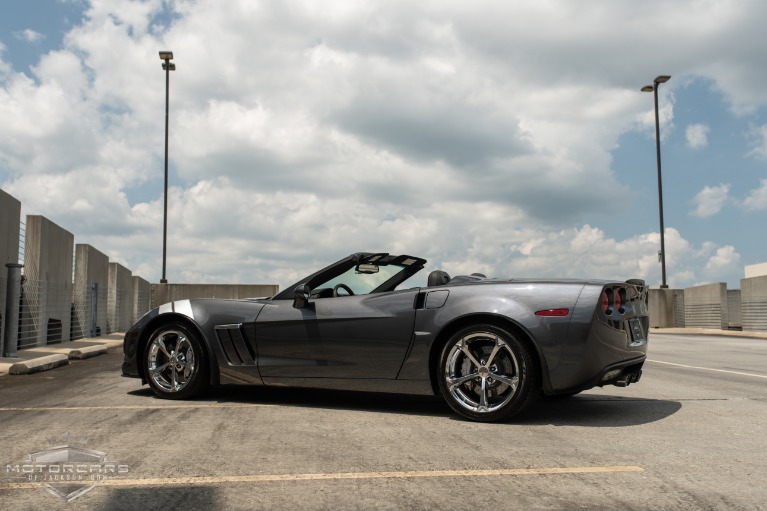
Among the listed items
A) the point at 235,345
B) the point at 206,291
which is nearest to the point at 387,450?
the point at 235,345

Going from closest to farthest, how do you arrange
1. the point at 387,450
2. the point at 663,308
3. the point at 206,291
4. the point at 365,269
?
the point at 387,450 < the point at 365,269 < the point at 663,308 < the point at 206,291

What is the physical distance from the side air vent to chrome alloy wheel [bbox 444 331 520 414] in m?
1.75

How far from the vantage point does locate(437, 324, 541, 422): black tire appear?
4707mm

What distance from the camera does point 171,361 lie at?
5953mm

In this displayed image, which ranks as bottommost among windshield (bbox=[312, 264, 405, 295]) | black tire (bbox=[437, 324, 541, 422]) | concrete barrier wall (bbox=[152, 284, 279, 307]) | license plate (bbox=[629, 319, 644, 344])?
black tire (bbox=[437, 324, 541, 422])

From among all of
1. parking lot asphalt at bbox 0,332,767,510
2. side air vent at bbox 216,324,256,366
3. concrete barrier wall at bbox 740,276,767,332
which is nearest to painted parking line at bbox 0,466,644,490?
parking lot asphalt at bbox 0,332,767,510

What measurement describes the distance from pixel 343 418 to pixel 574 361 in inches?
67.0

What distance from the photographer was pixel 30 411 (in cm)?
531

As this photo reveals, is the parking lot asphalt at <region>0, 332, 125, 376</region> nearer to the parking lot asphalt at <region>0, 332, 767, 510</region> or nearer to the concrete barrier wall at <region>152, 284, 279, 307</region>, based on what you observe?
the parking lot asphalt at <region>0, 332, 767, 510</region>

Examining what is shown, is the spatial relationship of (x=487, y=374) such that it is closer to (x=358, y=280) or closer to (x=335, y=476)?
(x=358, y=280)

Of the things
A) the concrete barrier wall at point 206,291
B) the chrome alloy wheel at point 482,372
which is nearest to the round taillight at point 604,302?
the chrome alloy wheel at point 482,372

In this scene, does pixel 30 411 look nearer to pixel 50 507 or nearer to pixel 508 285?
pixel 50 507

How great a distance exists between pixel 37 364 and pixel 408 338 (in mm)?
6343

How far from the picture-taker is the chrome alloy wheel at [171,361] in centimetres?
588
